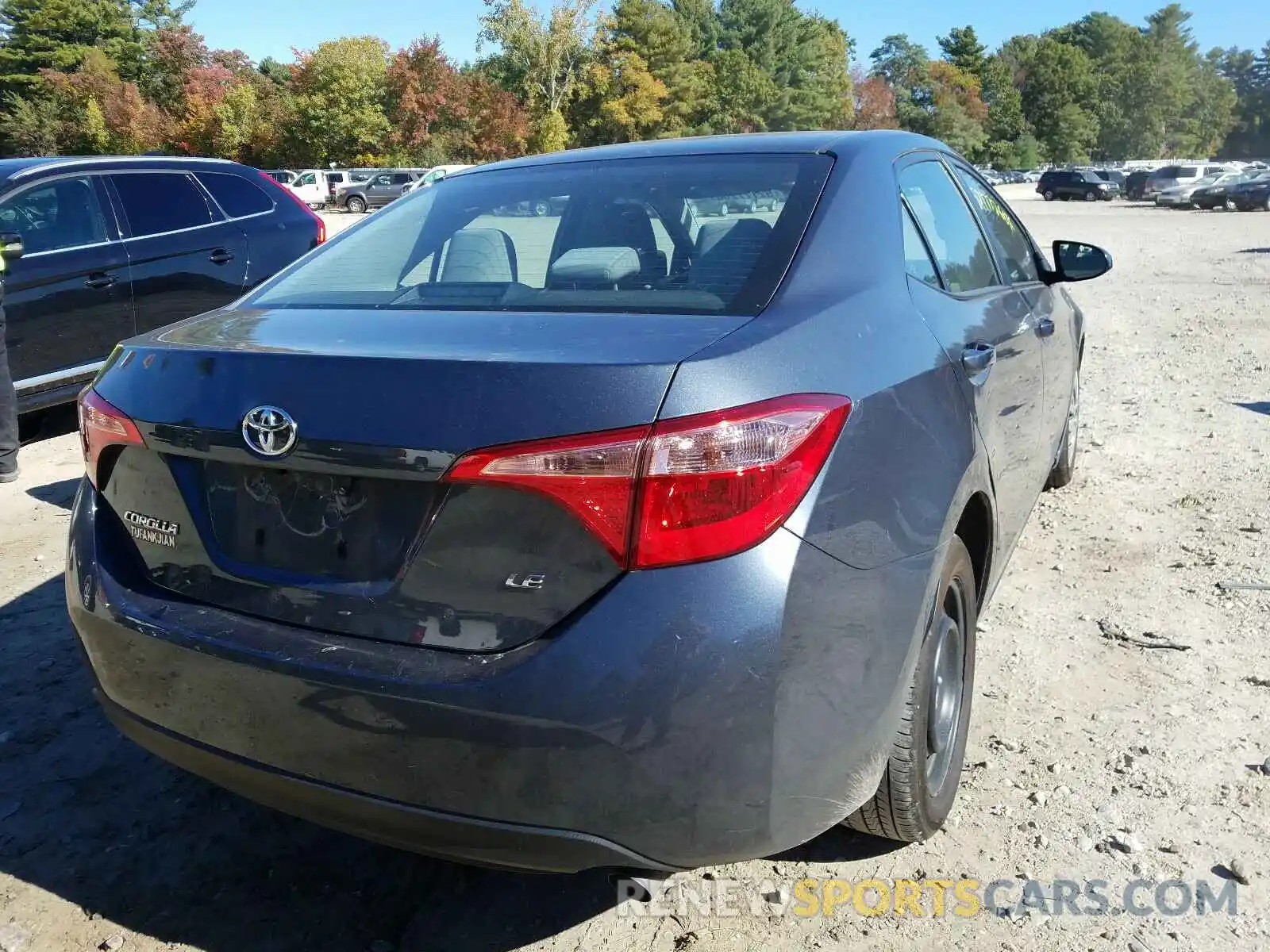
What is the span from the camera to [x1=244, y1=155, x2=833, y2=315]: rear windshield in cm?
220

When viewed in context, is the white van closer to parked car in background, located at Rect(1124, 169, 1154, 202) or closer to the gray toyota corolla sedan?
parked car in background, located at Rect(1124, 169, 1154, 202)

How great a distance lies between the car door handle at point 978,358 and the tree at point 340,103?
61281 millimetres

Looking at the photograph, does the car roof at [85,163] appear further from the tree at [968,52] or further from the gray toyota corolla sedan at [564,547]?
the tree at [968,52]

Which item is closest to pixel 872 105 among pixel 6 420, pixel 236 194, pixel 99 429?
pixel 236 194

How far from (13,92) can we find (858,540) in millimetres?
83193

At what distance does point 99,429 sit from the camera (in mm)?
2197

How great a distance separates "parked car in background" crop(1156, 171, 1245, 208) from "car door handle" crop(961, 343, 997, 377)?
43.7m

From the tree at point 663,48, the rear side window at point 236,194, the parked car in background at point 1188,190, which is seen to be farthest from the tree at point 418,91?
the rear side window at point 236,194

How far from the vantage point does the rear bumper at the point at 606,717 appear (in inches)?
66.3

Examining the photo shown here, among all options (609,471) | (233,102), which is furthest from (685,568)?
(233,102)

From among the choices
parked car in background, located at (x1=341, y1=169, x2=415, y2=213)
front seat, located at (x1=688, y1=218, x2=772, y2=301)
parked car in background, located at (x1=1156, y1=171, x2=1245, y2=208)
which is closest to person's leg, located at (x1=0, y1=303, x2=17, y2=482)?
front seat, located at (x1=688, y1=218, x2=772, y2=301)

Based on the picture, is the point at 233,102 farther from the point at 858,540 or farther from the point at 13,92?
the point at 858,540

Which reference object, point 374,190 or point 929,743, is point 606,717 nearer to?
point 929,743

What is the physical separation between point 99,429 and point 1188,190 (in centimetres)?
4945
